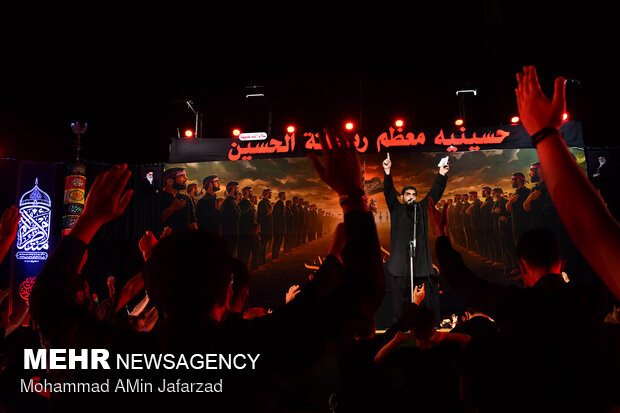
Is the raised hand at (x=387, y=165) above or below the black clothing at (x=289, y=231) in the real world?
above

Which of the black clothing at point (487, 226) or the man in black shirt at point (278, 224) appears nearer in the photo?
the black clothing at point (487, 226)

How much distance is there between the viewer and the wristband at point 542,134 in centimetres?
90

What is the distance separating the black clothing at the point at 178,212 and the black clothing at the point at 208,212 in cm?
14

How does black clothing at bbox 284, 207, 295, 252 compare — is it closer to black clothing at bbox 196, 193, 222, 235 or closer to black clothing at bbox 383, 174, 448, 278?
black clothing at bbox 196, 193, 222, 235

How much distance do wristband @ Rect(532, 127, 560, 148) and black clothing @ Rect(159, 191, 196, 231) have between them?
8788mm

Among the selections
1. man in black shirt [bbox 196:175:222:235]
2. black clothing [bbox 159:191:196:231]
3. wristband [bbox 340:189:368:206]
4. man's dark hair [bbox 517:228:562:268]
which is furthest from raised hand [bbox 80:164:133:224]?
black clothing [bbox 159:191:196:231]

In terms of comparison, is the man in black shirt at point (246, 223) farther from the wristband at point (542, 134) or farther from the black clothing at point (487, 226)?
the wristband at point (542, 134)

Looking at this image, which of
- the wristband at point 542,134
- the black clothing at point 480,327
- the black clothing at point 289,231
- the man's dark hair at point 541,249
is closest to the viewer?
the wristband at point 542,134

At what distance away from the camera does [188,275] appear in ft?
3.25

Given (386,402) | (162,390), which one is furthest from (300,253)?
(162,390)

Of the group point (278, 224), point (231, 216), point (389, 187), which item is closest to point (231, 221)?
point (231, 216)

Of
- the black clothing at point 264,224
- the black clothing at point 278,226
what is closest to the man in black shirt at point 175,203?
the black clothing at point 264,224

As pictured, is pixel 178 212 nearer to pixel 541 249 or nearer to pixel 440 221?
pixel 440 221

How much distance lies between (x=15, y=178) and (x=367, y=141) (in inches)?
294
